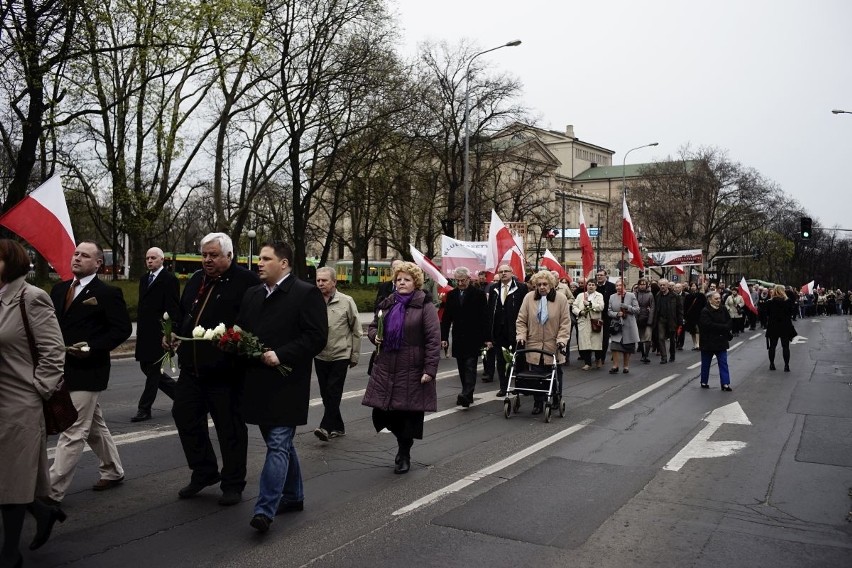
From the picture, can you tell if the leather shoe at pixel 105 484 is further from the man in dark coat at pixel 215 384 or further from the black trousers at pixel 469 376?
the black trousers at pixel 469 376

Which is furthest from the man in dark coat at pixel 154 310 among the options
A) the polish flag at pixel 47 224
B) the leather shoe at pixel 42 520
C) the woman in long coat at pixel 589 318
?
the woman in long coat at pixel 589 318

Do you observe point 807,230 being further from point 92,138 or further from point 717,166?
point 717,166

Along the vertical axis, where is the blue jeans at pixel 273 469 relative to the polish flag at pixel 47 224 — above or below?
below

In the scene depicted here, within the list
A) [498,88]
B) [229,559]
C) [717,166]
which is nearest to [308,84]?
[498,88]

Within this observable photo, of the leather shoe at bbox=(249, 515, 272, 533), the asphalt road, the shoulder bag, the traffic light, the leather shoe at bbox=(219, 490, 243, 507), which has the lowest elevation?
the asphalt road

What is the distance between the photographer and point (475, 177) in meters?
47.8

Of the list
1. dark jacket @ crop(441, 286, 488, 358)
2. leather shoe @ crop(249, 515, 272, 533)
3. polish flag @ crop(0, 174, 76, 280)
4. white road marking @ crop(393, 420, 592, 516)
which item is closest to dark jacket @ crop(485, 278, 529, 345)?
dark jacket @ crop(441, 286, 488, 358)

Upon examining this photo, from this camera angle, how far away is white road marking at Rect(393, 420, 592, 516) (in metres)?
6.14

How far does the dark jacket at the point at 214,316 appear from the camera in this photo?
225 inches

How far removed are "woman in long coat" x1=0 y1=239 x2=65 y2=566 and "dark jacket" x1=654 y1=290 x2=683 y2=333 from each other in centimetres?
1662

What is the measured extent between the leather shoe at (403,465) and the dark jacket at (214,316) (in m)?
1.95

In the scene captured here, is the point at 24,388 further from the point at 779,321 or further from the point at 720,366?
the point at 779,321

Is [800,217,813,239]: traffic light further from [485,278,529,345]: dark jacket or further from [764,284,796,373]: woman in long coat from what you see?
[485,278,529,345]: dark jacket

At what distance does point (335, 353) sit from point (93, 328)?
120 inches
